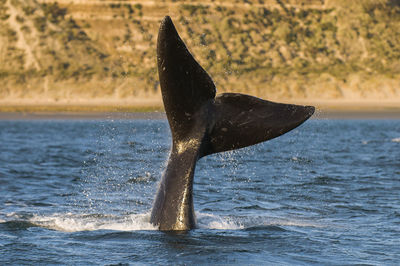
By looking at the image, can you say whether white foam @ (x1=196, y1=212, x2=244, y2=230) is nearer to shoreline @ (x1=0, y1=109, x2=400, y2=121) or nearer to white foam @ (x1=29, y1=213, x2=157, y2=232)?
white foam @ (x1=29, y1=213, x2=157, y2=232)

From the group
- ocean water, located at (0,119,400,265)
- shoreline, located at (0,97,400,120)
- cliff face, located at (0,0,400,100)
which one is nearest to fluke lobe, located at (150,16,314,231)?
ocean water, located at (0,119,400,265)

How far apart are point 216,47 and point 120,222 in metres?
70.2

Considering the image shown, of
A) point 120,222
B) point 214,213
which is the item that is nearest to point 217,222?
point 214,213

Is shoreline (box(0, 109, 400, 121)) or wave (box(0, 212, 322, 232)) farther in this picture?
shoreline (box(0, 109, 400, 121))

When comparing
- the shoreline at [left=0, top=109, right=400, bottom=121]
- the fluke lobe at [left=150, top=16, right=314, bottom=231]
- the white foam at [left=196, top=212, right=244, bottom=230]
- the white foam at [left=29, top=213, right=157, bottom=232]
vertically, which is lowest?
the white foam at [left=29, top=213, right=157, bottom=232]

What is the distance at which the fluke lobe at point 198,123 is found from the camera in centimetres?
980

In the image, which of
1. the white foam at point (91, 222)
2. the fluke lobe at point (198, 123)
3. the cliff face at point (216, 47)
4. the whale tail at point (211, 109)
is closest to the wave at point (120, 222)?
the white foam at point (91, 222)

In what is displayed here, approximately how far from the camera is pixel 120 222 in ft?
40.0

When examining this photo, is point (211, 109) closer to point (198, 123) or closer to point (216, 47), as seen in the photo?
point (198, 123)

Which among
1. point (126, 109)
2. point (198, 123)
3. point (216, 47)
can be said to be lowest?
point (198, 123)

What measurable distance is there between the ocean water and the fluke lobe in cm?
54

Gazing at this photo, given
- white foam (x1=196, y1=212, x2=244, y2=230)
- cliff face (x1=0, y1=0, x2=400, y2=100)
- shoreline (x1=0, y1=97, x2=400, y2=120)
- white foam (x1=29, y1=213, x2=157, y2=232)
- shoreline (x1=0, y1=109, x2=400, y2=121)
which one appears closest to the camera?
white foam (x1=29, y1=213, x2=157, y2=232)

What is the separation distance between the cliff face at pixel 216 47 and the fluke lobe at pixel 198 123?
6273 cm

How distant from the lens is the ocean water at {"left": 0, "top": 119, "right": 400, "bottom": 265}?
969 centimetres
